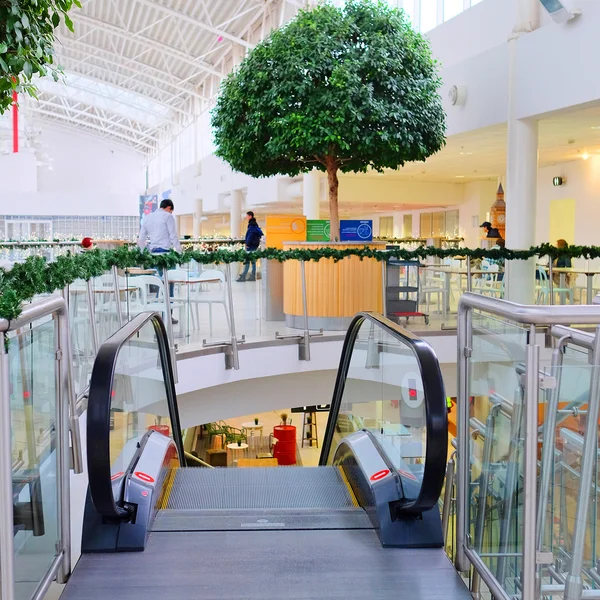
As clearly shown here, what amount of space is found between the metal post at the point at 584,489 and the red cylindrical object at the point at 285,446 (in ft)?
52.7

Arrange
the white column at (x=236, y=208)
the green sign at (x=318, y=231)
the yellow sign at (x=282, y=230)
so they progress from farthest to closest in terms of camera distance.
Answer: the white column at (x=236, y=208) → the yellow sign at (x=282, y=230) → the green sign at (x=318, y=231)

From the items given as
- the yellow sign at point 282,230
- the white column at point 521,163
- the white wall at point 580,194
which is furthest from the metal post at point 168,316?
the white wall at point 580,194

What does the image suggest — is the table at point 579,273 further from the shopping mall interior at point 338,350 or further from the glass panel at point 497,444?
the glass panel at point 497,444

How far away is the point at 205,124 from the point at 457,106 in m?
21.8

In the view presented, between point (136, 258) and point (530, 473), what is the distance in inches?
203

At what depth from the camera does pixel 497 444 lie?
111 inches

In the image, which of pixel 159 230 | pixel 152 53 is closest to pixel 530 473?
pixel 159 230

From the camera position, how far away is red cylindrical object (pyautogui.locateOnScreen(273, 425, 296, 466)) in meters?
18.2

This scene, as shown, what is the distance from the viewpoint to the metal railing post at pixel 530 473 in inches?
95.2

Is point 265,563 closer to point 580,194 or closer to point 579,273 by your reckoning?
point 579,273

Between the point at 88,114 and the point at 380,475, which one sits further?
the point at 88,114

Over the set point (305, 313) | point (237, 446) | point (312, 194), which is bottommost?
point (237, 446)

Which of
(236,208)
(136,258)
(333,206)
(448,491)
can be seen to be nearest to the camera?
(448,491)

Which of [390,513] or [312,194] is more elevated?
[312,194]
